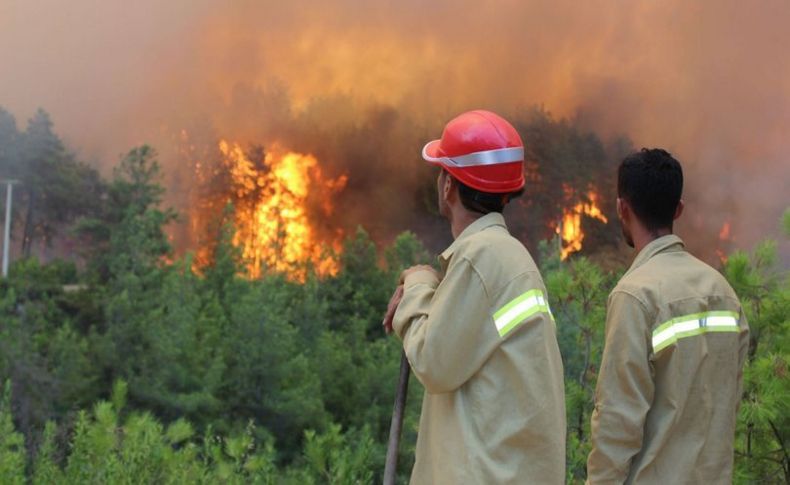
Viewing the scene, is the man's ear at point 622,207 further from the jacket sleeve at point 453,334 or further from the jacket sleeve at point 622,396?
the jacket sleeve at point 453,334

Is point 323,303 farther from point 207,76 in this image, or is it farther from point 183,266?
point 207,76

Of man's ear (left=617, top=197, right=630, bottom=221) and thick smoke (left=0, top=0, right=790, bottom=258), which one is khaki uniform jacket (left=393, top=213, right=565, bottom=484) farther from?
thick smoke (left=0, top=0, right=790, bottom=258)

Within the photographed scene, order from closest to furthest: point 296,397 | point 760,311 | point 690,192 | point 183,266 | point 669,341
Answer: point 669,341, point 760,311, point 296,397, point 183,266, point 690,192

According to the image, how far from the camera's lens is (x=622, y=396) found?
213 centimetres

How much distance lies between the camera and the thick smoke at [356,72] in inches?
346

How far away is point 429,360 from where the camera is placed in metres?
1.93

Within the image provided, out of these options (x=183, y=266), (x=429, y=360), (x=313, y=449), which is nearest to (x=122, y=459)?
(x=313, y=449)

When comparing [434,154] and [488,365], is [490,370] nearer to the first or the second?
[488,365]

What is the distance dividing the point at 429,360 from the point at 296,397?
4.75 metres

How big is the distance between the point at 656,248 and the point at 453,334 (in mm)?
644

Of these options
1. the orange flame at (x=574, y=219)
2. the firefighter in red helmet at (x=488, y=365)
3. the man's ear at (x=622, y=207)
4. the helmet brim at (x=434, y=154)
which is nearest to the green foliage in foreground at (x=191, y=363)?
the orange flame at (x=574, y=219)

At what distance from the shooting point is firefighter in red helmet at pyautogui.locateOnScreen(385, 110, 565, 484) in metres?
1.93

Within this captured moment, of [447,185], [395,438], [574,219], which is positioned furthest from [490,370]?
[574,219]

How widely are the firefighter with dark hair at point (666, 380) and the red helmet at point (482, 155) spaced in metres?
0.37
